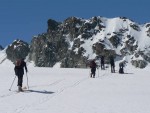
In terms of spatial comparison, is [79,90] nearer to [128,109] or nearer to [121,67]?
[128,109]

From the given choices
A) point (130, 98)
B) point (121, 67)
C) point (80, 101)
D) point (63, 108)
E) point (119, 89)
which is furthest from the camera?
point (121, 67)

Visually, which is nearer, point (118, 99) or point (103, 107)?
point (103, 107)

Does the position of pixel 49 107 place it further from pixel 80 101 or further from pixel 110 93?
pixel 110 93

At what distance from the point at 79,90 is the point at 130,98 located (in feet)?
15.8

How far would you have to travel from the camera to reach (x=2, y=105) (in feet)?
67.7

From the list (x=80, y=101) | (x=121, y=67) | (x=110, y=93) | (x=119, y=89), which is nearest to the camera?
(x=80, y=101)

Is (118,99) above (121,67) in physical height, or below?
below

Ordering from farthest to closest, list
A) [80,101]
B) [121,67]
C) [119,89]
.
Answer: [121,67] → [119,89] → [80,101]

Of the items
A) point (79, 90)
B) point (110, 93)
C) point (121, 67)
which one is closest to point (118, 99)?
point (110, 93)

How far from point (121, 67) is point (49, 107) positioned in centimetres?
3013

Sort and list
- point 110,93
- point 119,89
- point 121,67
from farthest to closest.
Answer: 1. point 121,67
2. point 119,89
3. point 110,93

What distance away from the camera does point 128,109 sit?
2028 cm

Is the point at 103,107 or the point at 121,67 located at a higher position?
the point at 121,67

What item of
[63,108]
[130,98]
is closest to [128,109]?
[63,108]
